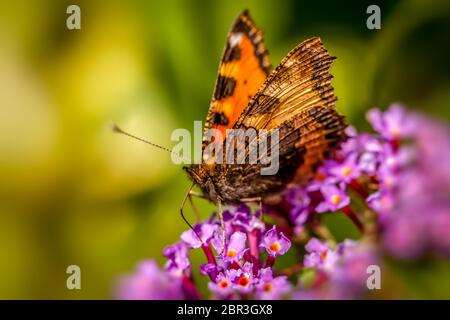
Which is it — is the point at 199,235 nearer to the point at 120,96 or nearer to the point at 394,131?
the point at 394,131

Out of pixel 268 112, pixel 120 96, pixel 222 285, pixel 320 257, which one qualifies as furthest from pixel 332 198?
pixel 120 96

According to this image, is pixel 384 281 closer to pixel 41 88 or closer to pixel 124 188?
pixel 124 188

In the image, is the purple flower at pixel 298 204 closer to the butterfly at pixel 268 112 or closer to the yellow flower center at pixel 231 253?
the butterfly at pixel 268 112

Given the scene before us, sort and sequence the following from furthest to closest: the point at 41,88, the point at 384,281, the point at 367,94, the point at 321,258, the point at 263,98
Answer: the point at 41,88
the point at 367,94
the point at 263,98
the point at 321,258
the point at 384,281

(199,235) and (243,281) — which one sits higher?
(199,235)

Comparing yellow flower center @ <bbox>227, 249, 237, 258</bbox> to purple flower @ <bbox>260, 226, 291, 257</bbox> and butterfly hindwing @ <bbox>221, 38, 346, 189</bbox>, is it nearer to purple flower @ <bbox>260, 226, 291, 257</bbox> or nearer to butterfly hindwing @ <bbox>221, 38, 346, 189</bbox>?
purple flower @ <bbox>260, 226, 291, 257</bbox>

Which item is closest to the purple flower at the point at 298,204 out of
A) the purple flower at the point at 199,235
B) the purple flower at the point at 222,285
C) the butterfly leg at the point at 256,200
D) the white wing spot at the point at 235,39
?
the butterfly leg at the point at 256,200
